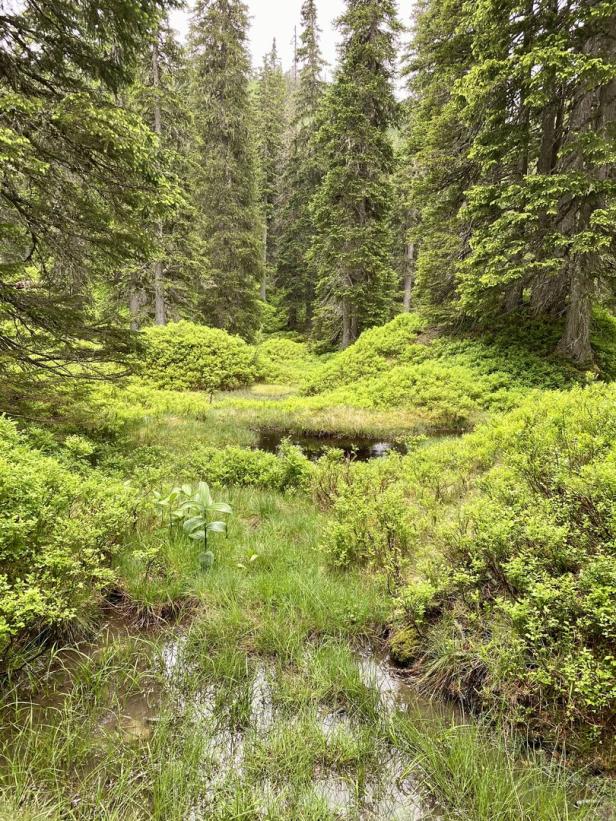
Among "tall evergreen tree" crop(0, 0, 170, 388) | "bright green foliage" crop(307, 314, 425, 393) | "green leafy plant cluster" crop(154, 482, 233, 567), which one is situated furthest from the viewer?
"bright green foliage" crop(307, 314, 425, 393)

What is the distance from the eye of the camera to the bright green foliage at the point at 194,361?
1734 cm

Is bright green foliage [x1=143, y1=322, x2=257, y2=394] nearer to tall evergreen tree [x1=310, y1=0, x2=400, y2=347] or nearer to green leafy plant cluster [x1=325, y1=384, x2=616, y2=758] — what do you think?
tall evergreen tree [x1=310, y1=0, x2=400, y2=347]

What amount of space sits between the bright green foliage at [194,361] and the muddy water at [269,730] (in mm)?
15064

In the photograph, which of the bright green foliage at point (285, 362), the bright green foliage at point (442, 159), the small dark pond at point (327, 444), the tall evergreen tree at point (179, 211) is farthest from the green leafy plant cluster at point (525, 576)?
the tall evergreen tree at point (179, 211)

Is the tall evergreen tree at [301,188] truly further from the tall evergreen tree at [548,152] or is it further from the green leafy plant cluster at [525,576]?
the green leafy plant cluster at [525,576]

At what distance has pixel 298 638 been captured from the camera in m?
3.17

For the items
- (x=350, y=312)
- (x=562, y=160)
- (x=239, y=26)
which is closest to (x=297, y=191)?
(x=239, y=26)

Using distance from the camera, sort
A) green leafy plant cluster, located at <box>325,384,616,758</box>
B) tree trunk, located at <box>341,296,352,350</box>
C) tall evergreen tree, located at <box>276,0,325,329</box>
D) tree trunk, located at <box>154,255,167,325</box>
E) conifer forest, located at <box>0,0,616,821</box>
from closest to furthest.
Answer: conifer forest, located at <box>0,0,616,821</box> < green leafy plant cluster, located at <box>325,384,616,758</box> < tree trunk, located at <box>154,255,167,325</box> < tree trunk, located at <box>341,296,352,350</box> < tall evergreen tree, located at <box>276,0,325,329</box>

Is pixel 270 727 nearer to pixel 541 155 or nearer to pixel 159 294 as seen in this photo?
pixel 541 155

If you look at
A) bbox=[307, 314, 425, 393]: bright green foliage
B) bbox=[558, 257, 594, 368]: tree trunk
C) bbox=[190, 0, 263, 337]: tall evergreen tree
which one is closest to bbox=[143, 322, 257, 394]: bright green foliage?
bbox=[307, 314, 425, 393]: bright green foliage

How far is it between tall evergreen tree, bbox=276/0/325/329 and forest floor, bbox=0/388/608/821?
27425 mm

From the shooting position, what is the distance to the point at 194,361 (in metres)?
17.8

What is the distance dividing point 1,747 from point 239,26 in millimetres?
31995

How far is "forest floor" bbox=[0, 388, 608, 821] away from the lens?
1.98m
